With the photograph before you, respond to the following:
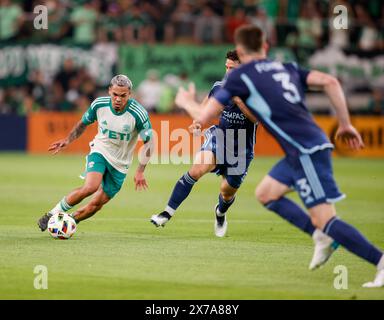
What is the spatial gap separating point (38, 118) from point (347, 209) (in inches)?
537

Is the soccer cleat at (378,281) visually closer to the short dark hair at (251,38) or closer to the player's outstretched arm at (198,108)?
the player's outstretched arm at (198,108)

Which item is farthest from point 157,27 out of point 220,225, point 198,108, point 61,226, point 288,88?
point 288,88

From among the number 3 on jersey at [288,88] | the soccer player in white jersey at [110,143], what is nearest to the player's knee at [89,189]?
the soccer player in white jersey at [110,143]

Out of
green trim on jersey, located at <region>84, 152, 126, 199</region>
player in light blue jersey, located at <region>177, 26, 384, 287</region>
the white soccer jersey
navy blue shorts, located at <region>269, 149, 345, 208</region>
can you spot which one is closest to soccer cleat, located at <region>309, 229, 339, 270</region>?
player in light blue jersey, located at <region>177, 26, 384, 287</region>

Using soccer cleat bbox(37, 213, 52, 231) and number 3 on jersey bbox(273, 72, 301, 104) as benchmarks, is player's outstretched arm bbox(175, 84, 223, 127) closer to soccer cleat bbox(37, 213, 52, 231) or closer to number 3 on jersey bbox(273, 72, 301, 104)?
number 3 on jersey bbox(273, 72, 301, 104)

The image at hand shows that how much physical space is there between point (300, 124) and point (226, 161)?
4.05 meters

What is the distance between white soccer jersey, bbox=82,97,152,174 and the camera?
39.3ft

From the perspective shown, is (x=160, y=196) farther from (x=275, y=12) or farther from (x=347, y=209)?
(x=275, y=12)

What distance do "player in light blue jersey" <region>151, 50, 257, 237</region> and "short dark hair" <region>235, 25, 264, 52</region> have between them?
352 cm

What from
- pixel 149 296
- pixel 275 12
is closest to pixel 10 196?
pixel 149 296

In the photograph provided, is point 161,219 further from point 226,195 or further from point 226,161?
point 226,161

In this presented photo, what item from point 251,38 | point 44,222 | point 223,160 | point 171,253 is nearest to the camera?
point 251,38

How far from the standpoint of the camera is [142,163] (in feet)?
39.0

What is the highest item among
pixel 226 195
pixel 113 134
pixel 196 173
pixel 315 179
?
pixel 113 134
